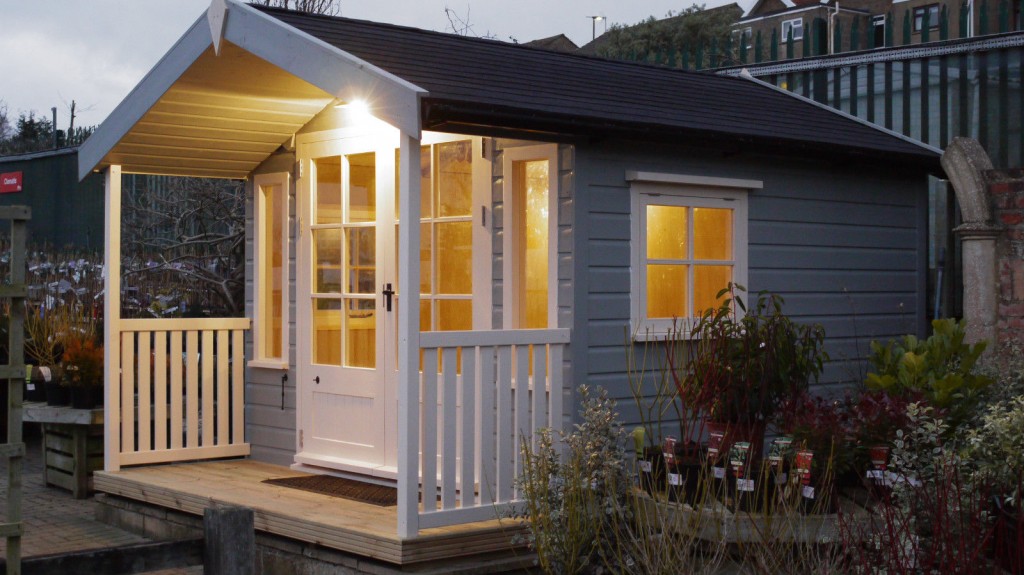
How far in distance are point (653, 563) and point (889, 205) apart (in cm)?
437

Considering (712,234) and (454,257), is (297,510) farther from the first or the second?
(712,234)

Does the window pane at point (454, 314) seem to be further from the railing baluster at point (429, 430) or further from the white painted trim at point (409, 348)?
the white painted trim at point (409, 348)

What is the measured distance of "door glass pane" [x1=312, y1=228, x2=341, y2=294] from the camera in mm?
7637

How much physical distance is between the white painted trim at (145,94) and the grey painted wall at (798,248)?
227 centimetres

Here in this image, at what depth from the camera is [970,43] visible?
9461mm

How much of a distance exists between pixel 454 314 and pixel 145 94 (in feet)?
7.67

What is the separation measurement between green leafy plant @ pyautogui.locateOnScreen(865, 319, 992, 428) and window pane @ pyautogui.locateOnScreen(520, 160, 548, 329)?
73.1 inches

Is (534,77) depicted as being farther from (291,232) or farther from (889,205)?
(889,205)

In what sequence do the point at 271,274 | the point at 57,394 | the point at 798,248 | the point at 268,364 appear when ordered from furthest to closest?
1. the point at 57,394
2. the point at 271,274
3. the point at 268,364
4. the point at 798,248

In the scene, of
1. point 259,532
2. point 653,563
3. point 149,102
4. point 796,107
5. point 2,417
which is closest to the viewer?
point 653,563

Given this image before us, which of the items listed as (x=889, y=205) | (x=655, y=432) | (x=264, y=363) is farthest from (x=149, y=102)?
(x=889, y=205)

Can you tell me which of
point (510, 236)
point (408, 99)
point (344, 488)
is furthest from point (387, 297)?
point (408, 99)

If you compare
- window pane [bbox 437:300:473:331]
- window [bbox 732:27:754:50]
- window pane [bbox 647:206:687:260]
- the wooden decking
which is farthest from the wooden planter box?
window [bbox 732:27:754:50]

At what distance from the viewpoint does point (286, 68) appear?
6113 millimetres
